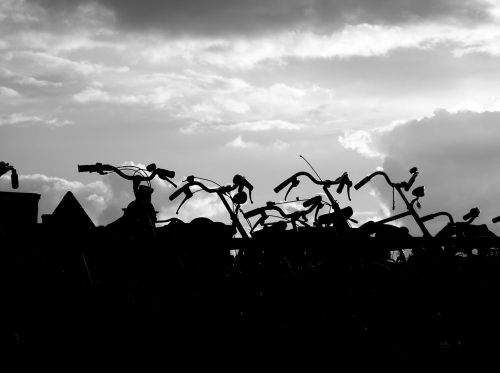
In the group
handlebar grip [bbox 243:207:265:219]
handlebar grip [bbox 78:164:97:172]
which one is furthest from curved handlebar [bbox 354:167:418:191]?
handlebar grip [bbox 78:164:97:172]

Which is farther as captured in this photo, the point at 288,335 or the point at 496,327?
the point at 496,327

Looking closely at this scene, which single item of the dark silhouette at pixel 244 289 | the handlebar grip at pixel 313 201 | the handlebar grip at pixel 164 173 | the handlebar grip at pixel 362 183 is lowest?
the dark silhouette at pixel 244 289

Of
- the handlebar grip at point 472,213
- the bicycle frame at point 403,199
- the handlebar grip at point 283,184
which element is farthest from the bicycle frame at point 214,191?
the handlebar grip at point 472,213

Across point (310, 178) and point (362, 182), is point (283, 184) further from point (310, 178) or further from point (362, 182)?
point (362, 182)

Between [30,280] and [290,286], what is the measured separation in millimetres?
1970

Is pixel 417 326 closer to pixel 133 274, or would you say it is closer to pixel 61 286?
pixel 133 274

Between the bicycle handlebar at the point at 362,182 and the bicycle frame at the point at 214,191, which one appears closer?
the bicycle frame at the point at 214,191

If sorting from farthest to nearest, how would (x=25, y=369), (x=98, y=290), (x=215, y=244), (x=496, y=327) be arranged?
(x=496, y=327)
(x=215, y=244)
(x=98, y=290)
(x=25, y=369)

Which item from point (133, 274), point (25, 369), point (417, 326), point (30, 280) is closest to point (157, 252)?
point (133, 274)

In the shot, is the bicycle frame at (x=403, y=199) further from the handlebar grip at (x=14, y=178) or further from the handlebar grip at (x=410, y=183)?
the handlebar grip at (x=14, y=178)

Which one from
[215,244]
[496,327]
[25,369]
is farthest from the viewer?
[496,327]

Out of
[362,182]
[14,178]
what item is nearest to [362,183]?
[362,182]

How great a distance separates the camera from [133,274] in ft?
13.7

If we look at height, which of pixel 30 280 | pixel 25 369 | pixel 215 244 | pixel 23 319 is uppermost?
pixel 215 244
